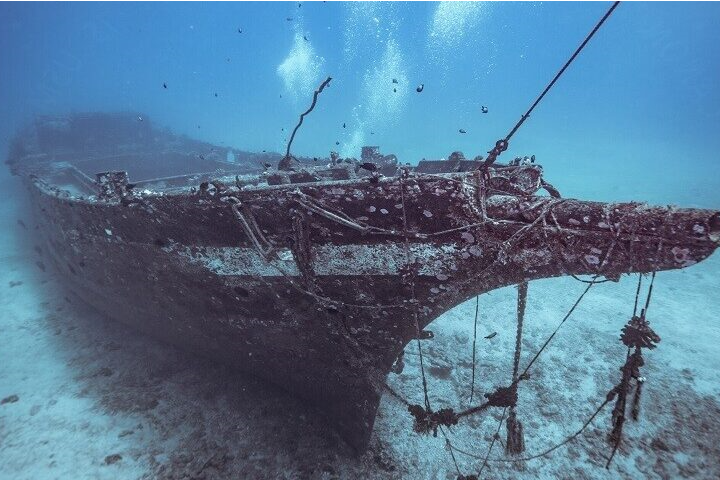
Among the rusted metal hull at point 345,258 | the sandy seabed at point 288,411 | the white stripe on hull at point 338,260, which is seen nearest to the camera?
the rusted metal hull at point 345,258

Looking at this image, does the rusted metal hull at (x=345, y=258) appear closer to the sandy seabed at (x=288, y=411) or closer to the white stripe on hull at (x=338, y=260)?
the white stripe on hull at (x=338, y=260)

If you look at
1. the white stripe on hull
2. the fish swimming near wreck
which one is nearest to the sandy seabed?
the fish swimming near wreck

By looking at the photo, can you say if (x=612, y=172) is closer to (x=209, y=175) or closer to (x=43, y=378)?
(x=209, y=175)

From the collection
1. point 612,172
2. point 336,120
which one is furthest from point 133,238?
point 336,120

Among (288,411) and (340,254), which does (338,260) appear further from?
(288,411)

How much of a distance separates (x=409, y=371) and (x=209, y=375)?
12.6 feet

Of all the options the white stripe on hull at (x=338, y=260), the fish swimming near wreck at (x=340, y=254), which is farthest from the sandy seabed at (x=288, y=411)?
the white stripe on hull at (x=338, y=260)

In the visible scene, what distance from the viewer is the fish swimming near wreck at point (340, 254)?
244 centimetres

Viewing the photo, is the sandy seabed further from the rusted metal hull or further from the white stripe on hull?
the white stripe on hull

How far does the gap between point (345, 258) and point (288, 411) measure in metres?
3.14

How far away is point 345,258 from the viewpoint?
334 cm

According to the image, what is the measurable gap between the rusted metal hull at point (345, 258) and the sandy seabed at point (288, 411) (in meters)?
0.72

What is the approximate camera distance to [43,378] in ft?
21.1

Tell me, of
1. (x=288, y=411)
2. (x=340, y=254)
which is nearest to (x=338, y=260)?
(x=340, y=254)
